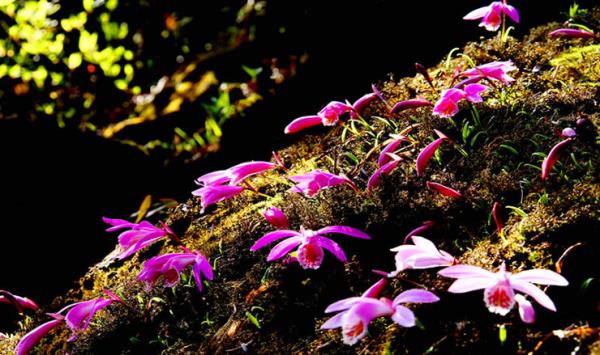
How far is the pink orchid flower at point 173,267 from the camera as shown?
1844 mm

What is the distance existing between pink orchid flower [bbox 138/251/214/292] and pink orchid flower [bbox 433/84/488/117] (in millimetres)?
931

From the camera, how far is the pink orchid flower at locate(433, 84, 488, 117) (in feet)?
6.75

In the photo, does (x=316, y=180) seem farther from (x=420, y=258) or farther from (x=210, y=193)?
(x=420, y=258)

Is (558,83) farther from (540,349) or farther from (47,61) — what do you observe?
(47,61)

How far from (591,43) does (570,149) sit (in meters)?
0.92

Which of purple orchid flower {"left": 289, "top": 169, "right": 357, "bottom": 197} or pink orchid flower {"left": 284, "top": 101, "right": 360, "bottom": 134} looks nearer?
purple orchid flower {"left": 289, "top": 169, "right": 357, "bottom": 197}

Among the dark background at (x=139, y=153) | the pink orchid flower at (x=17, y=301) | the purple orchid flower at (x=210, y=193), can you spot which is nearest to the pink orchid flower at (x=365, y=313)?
the purple orchid flower at (x=210, y=193)

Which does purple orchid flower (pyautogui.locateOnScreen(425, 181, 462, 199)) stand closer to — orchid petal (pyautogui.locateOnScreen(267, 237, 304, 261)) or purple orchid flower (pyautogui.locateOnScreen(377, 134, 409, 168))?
purple orchid flower (pyautogui.locateOnScreen(377, 134, 409, 168))

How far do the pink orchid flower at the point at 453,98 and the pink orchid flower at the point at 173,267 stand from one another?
0.93m

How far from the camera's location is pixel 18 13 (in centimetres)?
468

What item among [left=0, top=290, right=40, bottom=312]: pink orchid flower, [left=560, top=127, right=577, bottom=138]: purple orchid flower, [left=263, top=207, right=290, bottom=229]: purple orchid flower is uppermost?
[left=560, top=127, right=577, bottom=138]: purple orchid flower

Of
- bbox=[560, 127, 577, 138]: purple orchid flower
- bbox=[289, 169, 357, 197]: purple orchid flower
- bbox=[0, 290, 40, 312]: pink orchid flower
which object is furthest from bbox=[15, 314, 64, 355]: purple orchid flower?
bbox=[560, 127, 577, 138]: purple orchid flower

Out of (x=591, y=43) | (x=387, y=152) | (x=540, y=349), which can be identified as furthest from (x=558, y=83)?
(x=540, y=349)

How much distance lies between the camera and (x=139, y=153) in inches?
155
